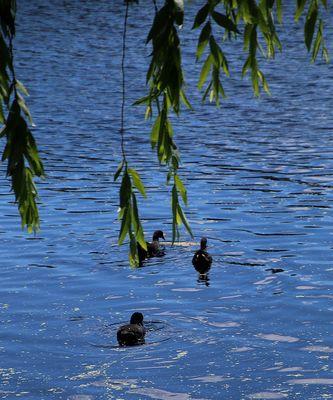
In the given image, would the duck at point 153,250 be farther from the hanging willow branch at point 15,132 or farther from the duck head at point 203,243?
the hanging willow branch at point 15,132

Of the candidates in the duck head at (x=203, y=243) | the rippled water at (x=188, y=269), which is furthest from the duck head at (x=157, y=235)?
the duck head at (x=203, y=243)

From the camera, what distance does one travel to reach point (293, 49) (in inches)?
2442

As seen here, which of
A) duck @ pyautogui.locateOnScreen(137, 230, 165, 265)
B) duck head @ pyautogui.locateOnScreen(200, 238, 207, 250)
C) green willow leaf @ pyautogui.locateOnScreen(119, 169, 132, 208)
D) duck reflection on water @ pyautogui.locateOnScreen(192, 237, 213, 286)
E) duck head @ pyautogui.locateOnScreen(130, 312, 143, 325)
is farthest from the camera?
duck @ pyautogui.locateOnScreen(137, 230, 165, 265)

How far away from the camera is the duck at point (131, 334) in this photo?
1635 centimetres

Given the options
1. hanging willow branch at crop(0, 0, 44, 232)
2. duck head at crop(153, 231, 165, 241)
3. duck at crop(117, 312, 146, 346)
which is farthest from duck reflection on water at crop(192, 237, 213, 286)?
hanging willow branch at crop(0, 0, 44, 232)

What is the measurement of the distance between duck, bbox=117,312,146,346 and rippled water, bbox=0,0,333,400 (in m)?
0.15

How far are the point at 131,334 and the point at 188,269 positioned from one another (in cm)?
583

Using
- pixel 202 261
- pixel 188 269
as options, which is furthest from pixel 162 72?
pixel 188 269

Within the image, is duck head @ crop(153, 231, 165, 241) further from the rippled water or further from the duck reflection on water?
the duck reflection on water

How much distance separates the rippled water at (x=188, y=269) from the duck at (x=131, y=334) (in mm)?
155

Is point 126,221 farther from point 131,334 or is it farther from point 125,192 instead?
point 131,334

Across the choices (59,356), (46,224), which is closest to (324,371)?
(59,356)

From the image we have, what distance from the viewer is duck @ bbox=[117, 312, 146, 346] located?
16.3m

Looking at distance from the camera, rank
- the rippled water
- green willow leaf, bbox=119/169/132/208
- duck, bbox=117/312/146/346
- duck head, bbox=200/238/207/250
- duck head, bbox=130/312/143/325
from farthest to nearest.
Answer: duck head, bbox=200/238/207/250
duck head, bbox=130/312/143/325
duck, bbox=117/312/146/346
the rippled water
green willow leaf, bbox=119/169/132/208
